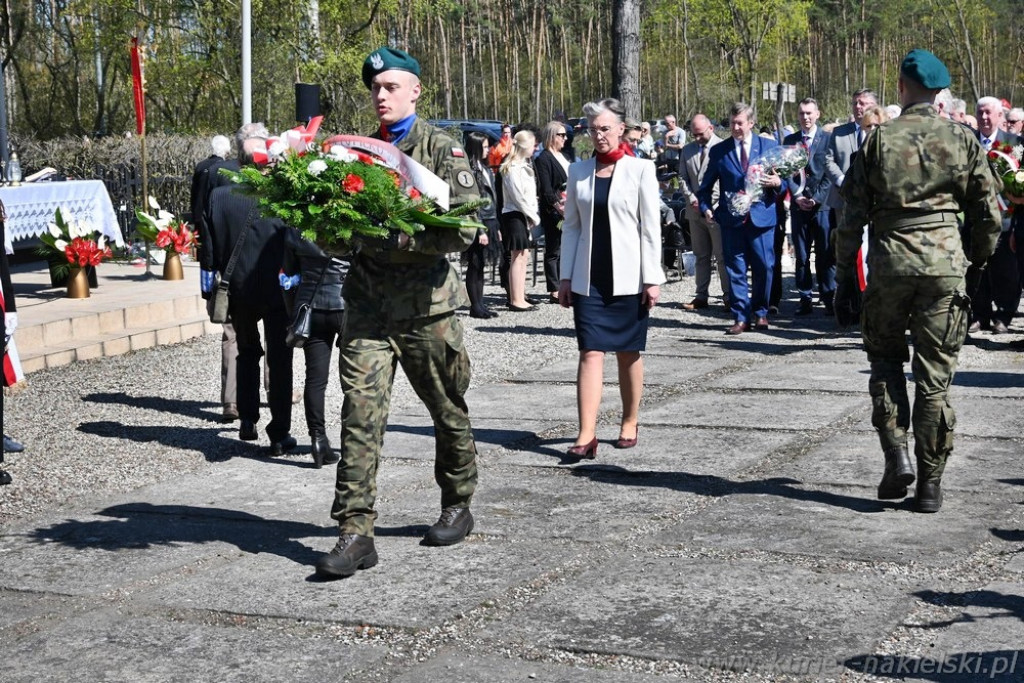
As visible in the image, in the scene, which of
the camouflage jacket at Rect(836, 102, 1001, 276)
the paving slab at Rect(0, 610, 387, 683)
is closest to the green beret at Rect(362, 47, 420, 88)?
the camouflage jacket at Rect(836, 102, 1001, 276)

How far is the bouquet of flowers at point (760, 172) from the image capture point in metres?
12.3

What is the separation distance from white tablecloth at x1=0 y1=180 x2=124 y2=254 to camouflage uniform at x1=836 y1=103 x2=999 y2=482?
919cm

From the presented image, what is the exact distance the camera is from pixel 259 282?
26.6ft

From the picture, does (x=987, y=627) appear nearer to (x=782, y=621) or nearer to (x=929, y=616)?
(x=929, y=616)

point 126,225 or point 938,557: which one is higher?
point 126,225

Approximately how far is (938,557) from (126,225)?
49.9ft

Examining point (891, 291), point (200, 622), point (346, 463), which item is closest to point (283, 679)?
point (200, 622)

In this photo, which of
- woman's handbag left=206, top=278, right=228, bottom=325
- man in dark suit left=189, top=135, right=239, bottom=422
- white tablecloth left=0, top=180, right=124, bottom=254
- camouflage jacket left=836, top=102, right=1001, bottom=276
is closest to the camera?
camouflage jacket left=836, top=102, right=1001, bottom=276

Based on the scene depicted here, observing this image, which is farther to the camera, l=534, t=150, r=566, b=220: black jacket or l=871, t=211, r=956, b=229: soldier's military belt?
l=534, t=150, r=566, b=220: black jacket

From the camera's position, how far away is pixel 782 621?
190 inches

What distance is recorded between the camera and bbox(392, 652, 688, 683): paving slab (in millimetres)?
Answer: 4395

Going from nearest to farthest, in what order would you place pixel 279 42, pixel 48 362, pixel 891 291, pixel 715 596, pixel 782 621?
1. pixel 782 621
2. pixel 715 596
3. pixel 891 291
4. pixel 48 362
5. pixel 279 42

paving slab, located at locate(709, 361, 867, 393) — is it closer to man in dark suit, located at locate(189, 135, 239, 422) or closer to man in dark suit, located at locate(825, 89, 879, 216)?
man in dark suit, located at locate(825, 89, 879, 216)

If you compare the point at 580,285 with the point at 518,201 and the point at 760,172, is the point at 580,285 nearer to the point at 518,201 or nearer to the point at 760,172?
the point at 760,172
